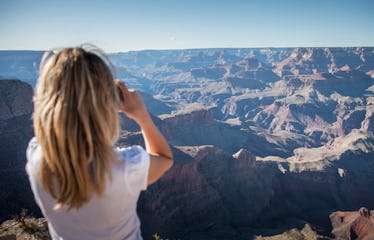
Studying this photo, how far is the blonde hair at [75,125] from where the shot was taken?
6.01ft

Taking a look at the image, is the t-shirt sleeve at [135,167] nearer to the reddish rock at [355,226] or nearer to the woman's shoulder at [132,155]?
the woman's shoulder at [132,155]

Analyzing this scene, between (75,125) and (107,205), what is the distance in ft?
2.00

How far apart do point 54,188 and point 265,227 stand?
35.6 metres

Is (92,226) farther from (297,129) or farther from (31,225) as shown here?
(297,129)

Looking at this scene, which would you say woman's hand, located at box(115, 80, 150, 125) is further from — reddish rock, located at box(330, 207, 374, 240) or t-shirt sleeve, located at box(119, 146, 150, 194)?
reddish rock, located at box(330, 207, 374, 240)

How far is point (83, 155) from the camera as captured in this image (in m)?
1.85

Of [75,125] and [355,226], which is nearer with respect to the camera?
[75,125]

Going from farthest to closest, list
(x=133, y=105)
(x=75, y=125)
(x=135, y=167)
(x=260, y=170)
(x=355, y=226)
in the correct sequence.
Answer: (x=260, y=170)
(x=355, y=226)
(x=133, y=105)
(x=135, y=167)
(x=75, y=125)

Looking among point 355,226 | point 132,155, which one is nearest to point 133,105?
point 132,155

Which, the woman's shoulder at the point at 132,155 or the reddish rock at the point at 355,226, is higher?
the woman's shoulder at the point at 132,155

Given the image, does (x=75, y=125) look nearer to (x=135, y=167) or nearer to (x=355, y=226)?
(x=135, y=167)

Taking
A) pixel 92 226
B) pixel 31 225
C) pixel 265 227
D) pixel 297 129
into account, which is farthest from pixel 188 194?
pixel 297 129

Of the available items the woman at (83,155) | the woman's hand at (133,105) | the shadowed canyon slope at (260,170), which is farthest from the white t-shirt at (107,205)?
the shadowed canyon slope at (260,170)

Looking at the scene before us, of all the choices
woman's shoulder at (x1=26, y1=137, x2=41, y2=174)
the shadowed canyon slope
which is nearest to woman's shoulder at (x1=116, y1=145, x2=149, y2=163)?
woman's shoulder at (x1=26, y1=137, x2=41, y2=174)
